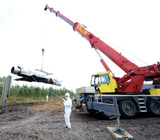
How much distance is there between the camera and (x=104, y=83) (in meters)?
6.55

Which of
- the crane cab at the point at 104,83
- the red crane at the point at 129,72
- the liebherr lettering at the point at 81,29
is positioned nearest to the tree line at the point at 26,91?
the liebherr lettering at the point at 81,29

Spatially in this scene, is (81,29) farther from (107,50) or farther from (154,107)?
(154,107)

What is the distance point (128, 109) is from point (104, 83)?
1970 millimetres

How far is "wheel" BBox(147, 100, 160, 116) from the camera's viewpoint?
6.32 metres

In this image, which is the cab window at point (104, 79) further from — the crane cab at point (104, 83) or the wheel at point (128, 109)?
the wheel at point (128, 109)

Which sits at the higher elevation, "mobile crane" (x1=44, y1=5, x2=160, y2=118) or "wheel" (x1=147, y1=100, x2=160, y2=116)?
"mobile crane" (x1=44, y1=5, x2=160, y2=118)

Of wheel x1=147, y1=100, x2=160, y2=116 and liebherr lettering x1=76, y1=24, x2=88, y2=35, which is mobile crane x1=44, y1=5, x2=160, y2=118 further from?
liebherr lettering x1=76, y1=24, x2=88, y2=35

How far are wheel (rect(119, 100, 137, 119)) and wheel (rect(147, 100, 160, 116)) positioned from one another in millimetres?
1083

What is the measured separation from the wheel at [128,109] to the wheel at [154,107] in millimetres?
1083

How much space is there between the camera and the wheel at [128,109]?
19.1ft

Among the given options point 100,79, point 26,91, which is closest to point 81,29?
point 100,79

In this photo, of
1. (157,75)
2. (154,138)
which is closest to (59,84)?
(157,75)

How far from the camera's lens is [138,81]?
6430 millimetres

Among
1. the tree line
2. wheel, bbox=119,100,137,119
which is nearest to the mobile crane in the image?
wheel, bbox=119,100,137,119
